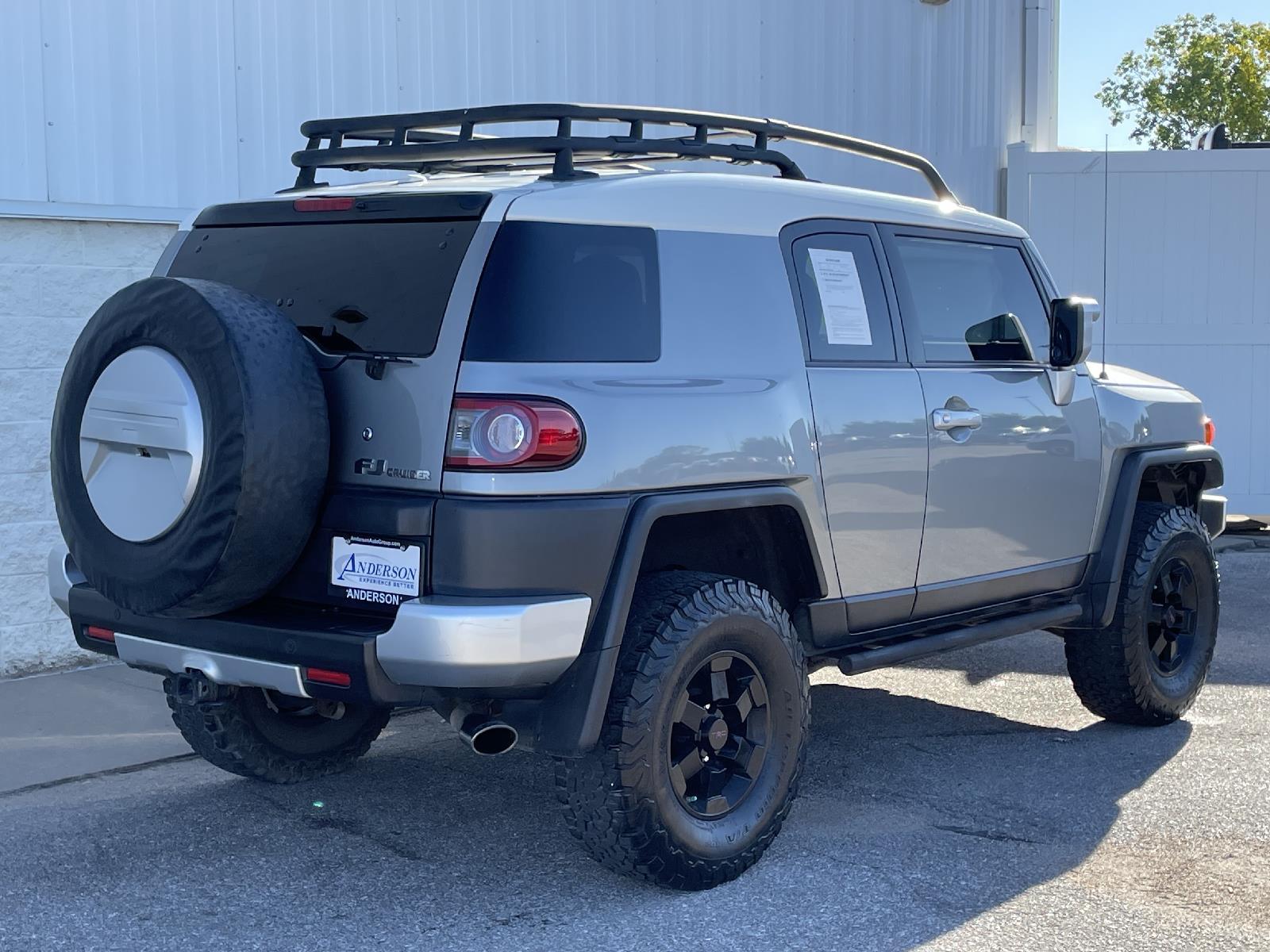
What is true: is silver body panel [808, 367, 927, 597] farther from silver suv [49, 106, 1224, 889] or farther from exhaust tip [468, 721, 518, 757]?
exhaust tip [468, 721, 518, 757]

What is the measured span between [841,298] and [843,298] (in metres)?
0.01

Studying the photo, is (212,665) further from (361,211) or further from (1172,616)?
(1172,616)

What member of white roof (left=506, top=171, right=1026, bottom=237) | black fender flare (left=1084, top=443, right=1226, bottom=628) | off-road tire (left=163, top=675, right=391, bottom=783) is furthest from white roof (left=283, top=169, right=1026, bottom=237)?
off-road tire (left=163, top=675, right=391, bottom=783)

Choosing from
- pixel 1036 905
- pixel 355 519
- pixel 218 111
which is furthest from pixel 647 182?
pixel 218 111

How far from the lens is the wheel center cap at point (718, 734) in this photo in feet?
14.1

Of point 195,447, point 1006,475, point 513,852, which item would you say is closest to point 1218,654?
point 1006,475

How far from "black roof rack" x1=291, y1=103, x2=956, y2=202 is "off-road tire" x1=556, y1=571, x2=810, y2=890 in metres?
1.24

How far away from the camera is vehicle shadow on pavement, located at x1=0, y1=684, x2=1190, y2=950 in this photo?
4.01 metres

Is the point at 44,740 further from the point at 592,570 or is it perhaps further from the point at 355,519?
the point at 592,570

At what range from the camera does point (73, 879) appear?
4332mm

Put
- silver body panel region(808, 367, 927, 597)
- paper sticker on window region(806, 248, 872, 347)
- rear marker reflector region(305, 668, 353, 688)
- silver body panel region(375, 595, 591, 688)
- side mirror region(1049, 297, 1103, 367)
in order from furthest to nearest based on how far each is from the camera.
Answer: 1. side mirror region(1049, 297, 1103, 367)
2. paper sticker on window region(806, 248, 872, 347)
3. silver body panel region(808, 367, 927, 597)
4. rear marker reflector region(305, 668, 353, 688)
5. silver body panel region(375, 595, 591, 688)

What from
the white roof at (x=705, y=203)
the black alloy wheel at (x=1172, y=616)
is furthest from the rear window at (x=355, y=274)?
the black alloy wheel at (x=1172, y=616)

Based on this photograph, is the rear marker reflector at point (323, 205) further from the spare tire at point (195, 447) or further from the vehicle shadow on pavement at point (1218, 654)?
the vehicle shadow on pavement at point (1218, 654)

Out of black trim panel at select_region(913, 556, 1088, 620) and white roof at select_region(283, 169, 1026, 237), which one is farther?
black trim panel at select_region(913, 556, 1088, 620)
